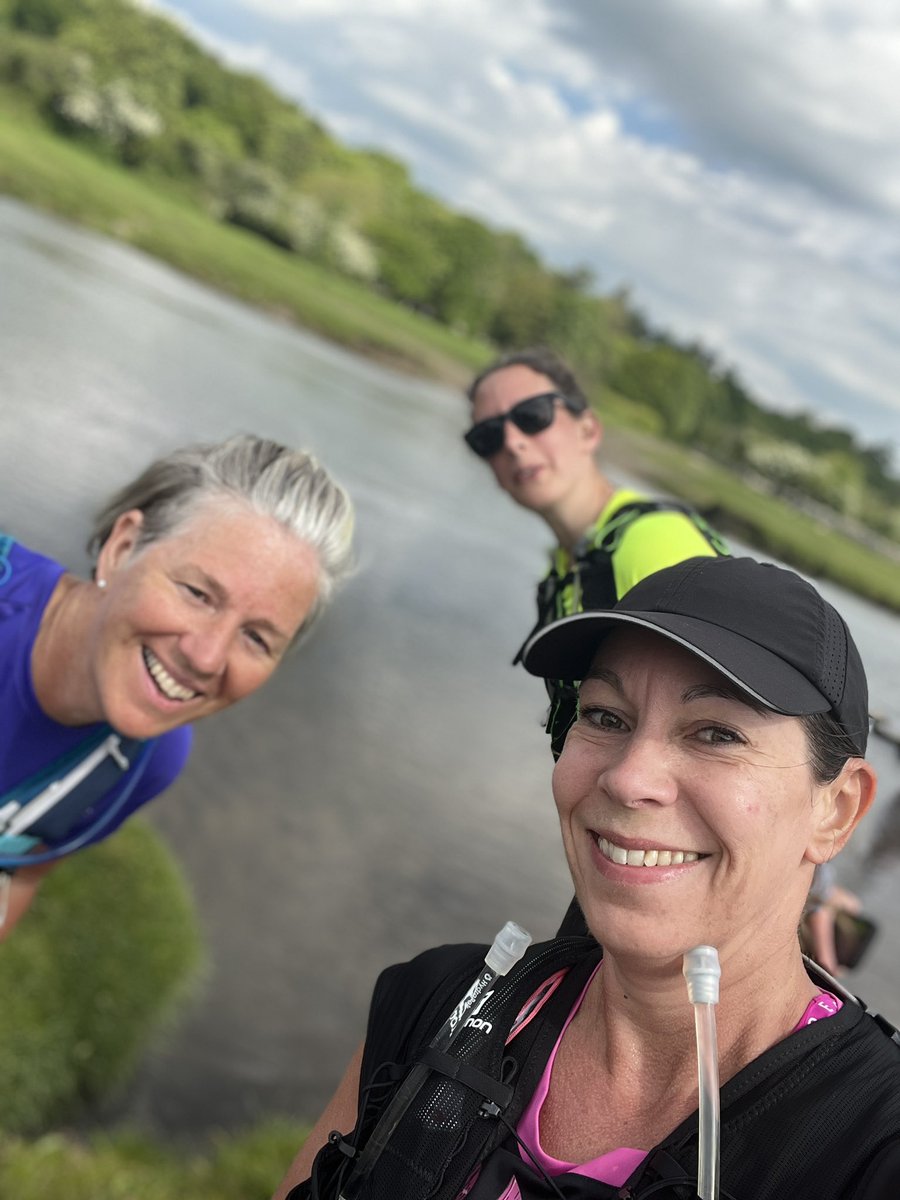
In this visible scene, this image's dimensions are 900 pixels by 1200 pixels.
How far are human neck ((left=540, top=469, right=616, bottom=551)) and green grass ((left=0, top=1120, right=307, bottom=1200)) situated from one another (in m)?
3.47

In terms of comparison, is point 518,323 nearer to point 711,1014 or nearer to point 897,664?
point 897,664

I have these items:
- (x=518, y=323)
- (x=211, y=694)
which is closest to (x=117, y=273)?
(x=211, y=694)

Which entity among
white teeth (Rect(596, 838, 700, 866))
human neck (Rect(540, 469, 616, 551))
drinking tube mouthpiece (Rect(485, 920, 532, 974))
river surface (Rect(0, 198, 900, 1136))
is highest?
human neck (Rect(540, 469, 616, 551))

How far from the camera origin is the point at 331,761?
1296cm

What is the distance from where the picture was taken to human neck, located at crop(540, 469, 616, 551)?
15.0 feet

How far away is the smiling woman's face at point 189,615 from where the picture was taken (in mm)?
3276

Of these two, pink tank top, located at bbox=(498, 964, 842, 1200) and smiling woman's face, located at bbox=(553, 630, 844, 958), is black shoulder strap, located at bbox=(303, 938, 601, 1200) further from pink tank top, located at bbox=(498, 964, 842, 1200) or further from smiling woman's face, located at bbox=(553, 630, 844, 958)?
smiling woman's face, located at bbox=(553, 630, 844, 958)

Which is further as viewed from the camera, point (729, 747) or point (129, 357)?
point (129, 357)

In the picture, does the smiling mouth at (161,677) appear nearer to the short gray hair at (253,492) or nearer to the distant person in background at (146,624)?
the distant person in background at (146,624)

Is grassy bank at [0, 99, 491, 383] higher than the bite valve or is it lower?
lower

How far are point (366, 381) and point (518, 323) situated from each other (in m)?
71.5

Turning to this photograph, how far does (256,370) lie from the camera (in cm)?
3544

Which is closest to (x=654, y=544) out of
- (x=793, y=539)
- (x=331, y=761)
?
(x=331, y=761)

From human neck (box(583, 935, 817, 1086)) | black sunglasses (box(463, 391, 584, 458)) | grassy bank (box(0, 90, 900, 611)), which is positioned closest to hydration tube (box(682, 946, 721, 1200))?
human neck (box(583, 935, 817, 1086))
